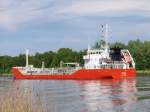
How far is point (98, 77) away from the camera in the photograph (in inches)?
4122

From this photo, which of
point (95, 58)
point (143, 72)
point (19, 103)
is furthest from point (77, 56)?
point (19, 103)

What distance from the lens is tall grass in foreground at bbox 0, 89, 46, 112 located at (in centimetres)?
2016

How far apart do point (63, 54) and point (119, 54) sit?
64.2 m

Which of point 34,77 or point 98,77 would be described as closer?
point 98,77

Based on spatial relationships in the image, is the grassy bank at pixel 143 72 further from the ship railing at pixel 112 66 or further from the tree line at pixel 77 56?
the ship railing at pixel 112 66

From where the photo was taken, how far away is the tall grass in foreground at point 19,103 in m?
20.2

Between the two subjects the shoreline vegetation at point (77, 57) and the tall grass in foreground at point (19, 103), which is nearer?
the tall grass in foreground at point (19, 103)

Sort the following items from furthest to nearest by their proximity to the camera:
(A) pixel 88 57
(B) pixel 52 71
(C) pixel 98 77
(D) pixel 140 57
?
1. (D) pixel 140 57
2. (B) pixel 52 71
3. (A) pixel 88 57
4. (C) pixel 98 77

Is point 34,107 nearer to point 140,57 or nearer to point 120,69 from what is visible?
point 120,69

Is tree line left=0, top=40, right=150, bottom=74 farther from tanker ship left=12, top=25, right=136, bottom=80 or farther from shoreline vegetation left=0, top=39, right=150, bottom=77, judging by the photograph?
tanker ship left=12, top=25, right=136, bottom=80

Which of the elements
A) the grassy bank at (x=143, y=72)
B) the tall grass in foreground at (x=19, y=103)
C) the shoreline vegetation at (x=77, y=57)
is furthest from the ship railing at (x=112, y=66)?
the tall grass in foreground at (x=19, y=103)

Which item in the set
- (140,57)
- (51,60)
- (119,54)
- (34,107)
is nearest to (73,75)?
(119,54)

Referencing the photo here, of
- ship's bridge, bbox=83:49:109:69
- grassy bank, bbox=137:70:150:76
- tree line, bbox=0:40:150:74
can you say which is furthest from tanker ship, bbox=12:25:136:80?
tree line, bbox=0:40:150:74

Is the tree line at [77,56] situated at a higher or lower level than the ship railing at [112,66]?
higher
